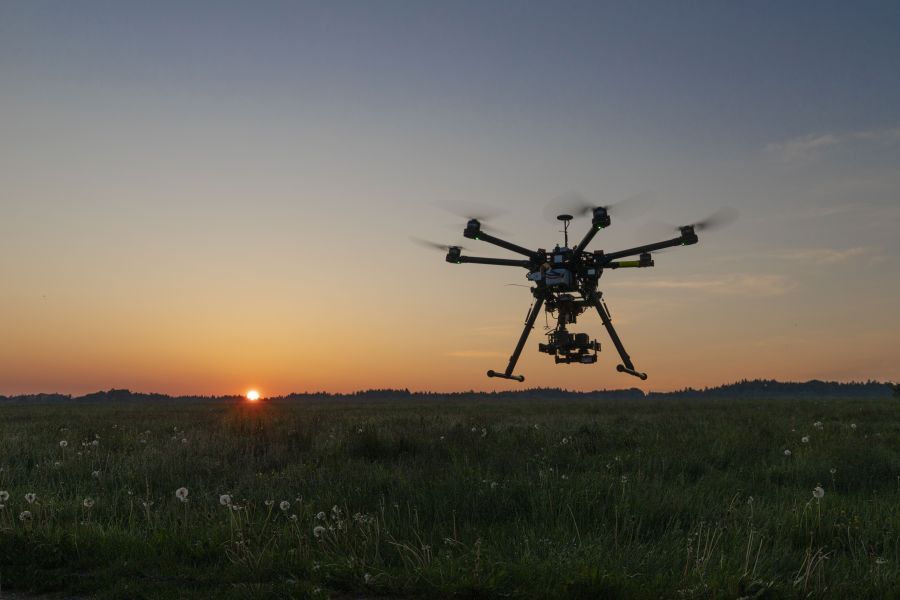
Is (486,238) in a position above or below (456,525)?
above

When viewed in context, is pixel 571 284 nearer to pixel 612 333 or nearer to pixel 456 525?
pixel 612 333

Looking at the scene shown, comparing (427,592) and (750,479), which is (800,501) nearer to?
(750,479)

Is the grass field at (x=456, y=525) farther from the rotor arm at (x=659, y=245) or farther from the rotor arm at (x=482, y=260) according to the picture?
the rotor arm at (x=482, y=260)

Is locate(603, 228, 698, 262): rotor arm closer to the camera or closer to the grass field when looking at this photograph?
the camera

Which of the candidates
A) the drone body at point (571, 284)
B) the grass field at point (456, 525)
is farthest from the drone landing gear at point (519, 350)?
the grass field at point (456, 525)

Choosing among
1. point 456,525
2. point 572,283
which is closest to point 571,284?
point 572,283

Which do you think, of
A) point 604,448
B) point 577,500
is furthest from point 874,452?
point 577,500

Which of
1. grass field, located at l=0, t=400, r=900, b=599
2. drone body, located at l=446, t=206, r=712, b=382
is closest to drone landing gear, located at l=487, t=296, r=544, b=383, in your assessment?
drone body, located at l=446, t=206, r=712, b=382
